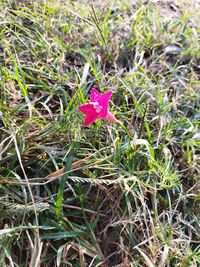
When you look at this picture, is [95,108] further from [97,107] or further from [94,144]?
[94,144]

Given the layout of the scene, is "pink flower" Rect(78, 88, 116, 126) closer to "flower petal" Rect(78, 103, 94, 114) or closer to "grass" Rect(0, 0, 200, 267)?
"flower petal" Rect(78, 103, 94, 114)

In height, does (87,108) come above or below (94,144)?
above

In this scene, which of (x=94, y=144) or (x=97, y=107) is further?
(x=94, y=144)

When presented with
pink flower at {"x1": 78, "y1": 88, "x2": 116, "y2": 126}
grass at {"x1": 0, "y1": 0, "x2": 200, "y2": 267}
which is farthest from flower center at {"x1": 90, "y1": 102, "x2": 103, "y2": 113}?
grass at {"x1": 0, "y1": 0, "x2": 200, "y2": 267}

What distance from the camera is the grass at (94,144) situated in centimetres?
148

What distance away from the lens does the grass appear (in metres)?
1.48

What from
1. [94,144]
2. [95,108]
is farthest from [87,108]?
[94,144]

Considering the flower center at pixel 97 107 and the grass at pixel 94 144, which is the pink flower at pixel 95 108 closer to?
the flower center at pixel 97 107

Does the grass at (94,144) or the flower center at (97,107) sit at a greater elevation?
the flower center at (97,107)

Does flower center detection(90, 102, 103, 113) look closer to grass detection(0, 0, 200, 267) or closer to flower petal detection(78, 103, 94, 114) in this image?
flower petal detection(78, 103, 94, 114)

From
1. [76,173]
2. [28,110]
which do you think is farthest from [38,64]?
[76,173]

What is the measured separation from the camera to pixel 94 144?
5.45 ft

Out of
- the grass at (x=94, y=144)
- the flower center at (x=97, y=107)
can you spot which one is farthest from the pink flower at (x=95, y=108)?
the grass at (x=94, y=144)

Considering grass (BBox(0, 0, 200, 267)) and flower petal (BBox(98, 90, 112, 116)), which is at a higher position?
flower petal (BBox(98, 90, 112, 116))
